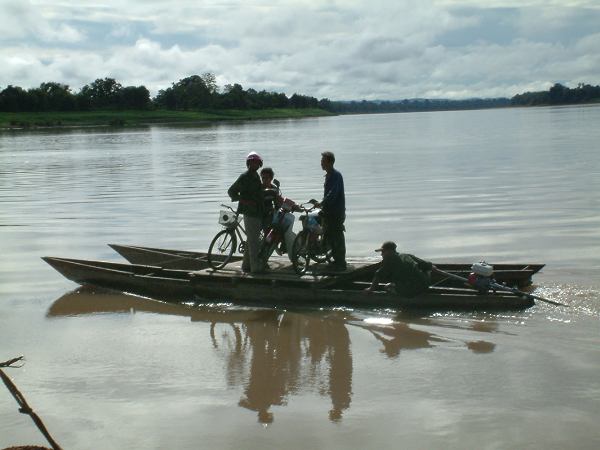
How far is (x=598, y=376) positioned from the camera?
318 inches

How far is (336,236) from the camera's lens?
1158cm

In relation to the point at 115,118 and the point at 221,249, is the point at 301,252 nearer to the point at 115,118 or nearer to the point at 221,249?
the point at 221,249

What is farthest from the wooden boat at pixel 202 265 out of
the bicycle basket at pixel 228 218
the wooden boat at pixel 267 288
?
the bicycle basket at pixel 228 218

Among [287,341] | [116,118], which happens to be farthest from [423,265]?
[116,118]

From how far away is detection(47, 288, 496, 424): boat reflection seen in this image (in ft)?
26.8

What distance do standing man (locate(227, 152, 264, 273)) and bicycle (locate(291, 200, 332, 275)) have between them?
0.59m

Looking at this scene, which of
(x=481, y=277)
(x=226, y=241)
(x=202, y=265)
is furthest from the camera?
(x=202, y=265)

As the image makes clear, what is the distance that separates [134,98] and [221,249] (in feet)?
425

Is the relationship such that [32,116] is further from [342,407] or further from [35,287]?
[342,407]

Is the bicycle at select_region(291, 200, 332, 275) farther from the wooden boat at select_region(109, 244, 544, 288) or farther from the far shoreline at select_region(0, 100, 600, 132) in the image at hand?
the far shoreline at select_region(0, 100, 600, 132)

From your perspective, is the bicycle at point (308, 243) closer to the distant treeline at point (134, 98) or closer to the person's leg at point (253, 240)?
the person's leg at point (253, 240)

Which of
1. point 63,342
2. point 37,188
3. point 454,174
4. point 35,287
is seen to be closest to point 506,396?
point 63,342

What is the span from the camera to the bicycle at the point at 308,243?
11562mm

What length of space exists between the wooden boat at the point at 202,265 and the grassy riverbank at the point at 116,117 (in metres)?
101
